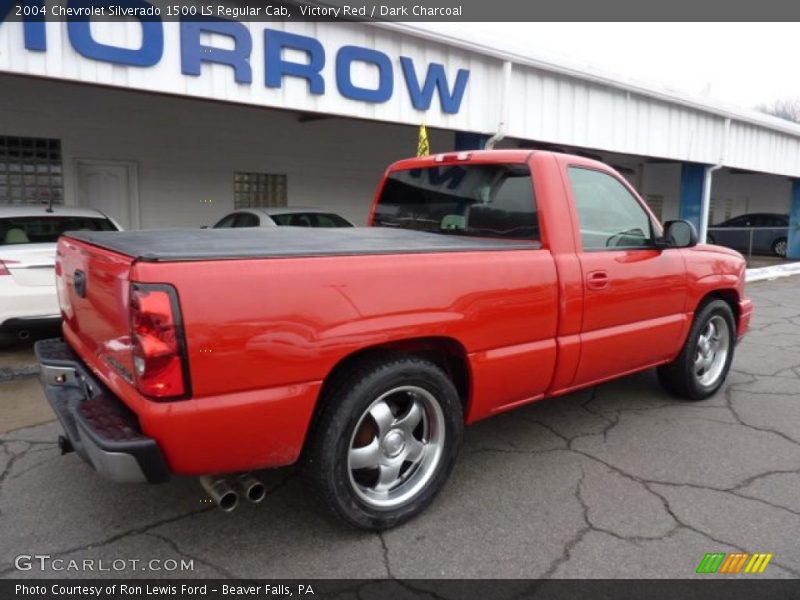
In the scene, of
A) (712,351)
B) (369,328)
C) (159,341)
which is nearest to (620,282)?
(712,351)

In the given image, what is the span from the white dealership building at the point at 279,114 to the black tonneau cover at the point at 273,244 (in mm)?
3538

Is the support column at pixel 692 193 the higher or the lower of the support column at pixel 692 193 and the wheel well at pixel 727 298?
the higher

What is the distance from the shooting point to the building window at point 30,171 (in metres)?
9.61

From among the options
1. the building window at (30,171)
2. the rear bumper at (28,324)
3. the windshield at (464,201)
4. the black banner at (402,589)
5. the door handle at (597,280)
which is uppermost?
the building window at (30,171)

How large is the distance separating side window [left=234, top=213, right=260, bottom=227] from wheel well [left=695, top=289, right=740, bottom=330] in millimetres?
6294

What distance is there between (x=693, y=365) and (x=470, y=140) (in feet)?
19.5

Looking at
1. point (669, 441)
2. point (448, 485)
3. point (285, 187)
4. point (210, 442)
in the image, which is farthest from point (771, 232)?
point (210, 442)

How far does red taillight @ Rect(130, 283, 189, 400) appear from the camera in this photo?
85.6 inches

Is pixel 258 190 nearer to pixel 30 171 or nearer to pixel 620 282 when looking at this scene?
pixel 30 171

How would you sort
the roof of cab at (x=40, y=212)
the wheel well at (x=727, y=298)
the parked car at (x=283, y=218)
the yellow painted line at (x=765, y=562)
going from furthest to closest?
the parked car at (x=283, y=218) → the roof of cab at (x=40, y=212) → the wheel well at (x=727, y=298) → the yellow painted line at (x=765, y=562)

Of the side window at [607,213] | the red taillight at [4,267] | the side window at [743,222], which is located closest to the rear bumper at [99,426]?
the side window at [607,213]

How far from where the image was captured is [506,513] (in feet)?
10.1

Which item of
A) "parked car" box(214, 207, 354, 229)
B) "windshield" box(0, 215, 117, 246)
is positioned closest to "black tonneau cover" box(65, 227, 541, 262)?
"windshield" box(0, 215, 117, 246)

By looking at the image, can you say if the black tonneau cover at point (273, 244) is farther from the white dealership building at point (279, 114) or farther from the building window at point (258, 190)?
the building window at point (258, 190)
